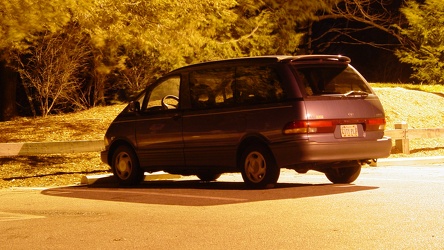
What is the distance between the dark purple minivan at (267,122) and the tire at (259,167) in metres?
0.01

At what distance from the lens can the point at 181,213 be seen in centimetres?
1027

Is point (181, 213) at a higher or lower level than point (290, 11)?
lower

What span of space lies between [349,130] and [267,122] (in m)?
1.14

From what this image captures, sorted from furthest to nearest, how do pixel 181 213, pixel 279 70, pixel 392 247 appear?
pixel 279 70 < pixel 181 213 < pixel 392 247

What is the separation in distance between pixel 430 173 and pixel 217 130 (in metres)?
4.19

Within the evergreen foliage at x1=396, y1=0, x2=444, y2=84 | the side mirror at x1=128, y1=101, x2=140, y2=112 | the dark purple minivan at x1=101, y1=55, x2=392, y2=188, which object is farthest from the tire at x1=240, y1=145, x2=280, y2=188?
the evergreen foliage at x1=396, y1=0, x2=444, y2=84

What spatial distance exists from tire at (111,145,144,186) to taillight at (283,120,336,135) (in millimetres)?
3083

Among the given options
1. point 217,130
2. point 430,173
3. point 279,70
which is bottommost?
point 430,173

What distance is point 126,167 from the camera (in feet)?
47.2

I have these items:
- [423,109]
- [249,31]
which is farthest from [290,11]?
[423,109]

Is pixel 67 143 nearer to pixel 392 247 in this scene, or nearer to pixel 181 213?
pixel 181 213

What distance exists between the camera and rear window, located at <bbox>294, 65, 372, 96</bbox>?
41.0 ft

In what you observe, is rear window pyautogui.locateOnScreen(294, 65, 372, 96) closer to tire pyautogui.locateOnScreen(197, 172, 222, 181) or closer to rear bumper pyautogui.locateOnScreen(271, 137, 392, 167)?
rear bumper pyautogui.locateOnScreen(271, 137, 392, 167)

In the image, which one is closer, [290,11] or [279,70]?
[279,70]
